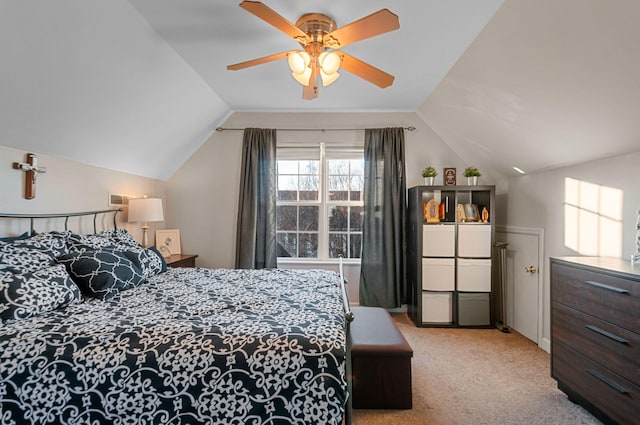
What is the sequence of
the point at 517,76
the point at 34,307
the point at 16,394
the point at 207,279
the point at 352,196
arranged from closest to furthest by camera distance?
the point at 16,394 → the point at 34,307 → the point at 517,76 → the point at 207,279 → the point at 352,196

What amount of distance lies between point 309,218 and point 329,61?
7.90 ft

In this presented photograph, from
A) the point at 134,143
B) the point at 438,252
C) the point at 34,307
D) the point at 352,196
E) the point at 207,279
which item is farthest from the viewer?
the point at 352,196

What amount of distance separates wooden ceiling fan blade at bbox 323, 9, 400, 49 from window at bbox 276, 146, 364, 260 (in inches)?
84.5

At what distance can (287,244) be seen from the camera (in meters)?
4.09

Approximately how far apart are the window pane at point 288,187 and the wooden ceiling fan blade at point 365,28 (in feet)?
7.46

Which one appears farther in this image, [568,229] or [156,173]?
[156,173]

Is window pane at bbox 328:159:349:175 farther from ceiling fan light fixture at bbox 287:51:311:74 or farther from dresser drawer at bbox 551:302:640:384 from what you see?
dresser drawer at bbox 551:302:640:384

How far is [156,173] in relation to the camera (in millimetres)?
3803

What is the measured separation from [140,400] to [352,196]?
3197 mm

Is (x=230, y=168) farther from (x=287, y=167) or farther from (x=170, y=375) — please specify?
(x=170, y=375)

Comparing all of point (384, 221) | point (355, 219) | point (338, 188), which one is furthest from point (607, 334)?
point (338, 188)

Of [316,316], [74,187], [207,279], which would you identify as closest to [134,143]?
[74,187]

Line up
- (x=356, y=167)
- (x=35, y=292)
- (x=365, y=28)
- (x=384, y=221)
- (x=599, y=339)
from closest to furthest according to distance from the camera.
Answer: (x=35, y=292)
(x=365, y=28)
(x=599, y=339)
(x=384, y=221)
(x=356, y=167)

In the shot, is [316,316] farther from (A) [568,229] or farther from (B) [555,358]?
(A) [568,229]
